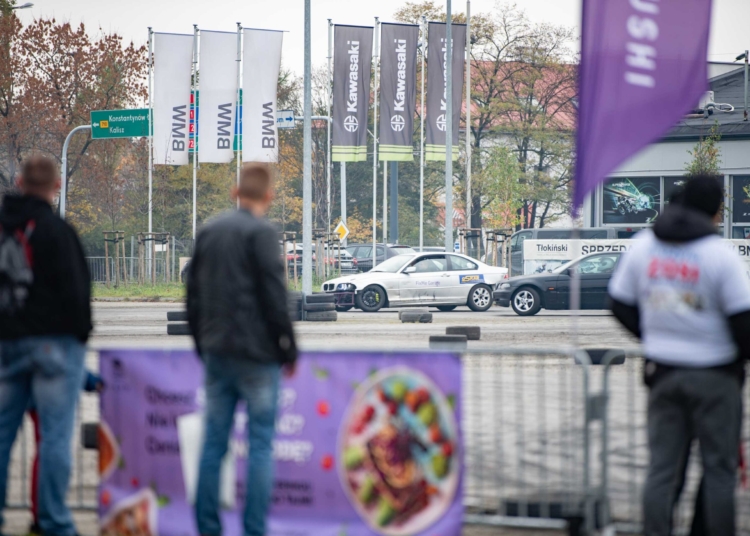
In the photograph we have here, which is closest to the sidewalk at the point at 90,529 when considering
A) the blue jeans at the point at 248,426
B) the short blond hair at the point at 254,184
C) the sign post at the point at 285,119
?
the blue jeans at the point at 248,426

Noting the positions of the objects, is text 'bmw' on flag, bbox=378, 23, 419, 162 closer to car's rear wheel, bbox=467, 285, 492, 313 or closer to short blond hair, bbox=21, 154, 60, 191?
car's rear wheel, bbox=467, 285, 492, 313

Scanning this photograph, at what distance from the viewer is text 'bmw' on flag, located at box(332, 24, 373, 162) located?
111ft

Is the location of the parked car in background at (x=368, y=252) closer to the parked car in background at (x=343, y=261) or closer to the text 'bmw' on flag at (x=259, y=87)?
the parked car in background at (x=343, y=261)

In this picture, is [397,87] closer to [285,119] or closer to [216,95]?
[285,119]

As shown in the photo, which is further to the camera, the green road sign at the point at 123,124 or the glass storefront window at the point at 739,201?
the glass storefront window at the point at 739,201

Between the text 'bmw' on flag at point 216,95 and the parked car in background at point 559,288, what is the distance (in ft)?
44.7

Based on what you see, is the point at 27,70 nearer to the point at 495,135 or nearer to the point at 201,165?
the point at 201,165

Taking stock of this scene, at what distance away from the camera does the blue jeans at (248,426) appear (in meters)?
4.68

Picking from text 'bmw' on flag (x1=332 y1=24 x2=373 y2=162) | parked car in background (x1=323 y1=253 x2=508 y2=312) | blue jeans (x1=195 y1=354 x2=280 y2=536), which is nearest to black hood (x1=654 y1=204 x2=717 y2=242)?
blue jeans (x1=195 y1=354 x2=280 y2=536)

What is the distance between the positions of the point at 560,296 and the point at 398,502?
18235mm

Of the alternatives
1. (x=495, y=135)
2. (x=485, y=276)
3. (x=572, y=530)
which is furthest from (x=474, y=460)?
(x=495, y=135)

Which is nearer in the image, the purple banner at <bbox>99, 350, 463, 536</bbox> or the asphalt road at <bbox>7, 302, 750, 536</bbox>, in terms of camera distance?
the purple banner at <bbox>99, 350, 463, 536</bbox>

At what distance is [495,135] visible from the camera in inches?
2288

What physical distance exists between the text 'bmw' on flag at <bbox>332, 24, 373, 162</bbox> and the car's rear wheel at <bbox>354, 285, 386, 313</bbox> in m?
10.3
